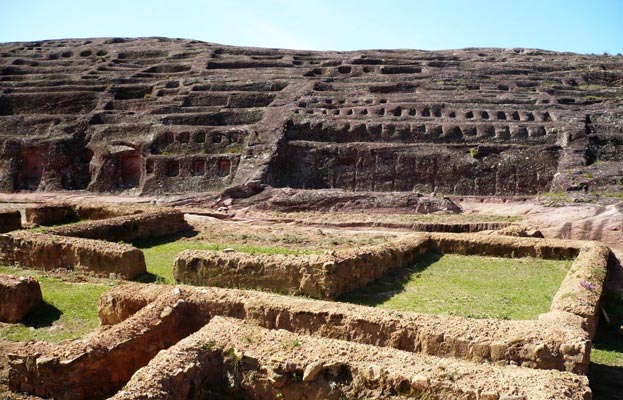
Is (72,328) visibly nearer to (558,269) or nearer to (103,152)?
(558,269)

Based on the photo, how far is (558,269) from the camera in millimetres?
12883

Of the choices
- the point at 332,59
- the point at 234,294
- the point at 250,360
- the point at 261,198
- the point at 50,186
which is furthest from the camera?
A: the point at 332,59

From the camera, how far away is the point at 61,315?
9836mm

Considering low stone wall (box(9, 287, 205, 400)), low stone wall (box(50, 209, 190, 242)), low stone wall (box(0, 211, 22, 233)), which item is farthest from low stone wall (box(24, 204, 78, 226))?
low stone wall (box(9, 287, 205, 400))

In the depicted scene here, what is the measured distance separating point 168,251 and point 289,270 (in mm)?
5981

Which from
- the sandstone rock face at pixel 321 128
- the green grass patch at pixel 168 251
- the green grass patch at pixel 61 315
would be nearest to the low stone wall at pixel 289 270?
the green grass patch at pixel 168 251

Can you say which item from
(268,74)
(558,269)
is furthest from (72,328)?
(268,74)

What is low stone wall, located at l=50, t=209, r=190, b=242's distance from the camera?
49.1 ft

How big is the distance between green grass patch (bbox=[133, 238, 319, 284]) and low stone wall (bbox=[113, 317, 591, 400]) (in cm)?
548

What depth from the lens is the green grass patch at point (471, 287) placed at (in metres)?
9.46

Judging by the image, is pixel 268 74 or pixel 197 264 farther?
pixel 268 74

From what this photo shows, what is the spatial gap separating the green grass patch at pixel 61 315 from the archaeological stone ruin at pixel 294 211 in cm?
10

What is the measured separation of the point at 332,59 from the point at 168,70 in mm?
13008

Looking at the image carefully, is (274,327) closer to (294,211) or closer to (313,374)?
(313,374)
